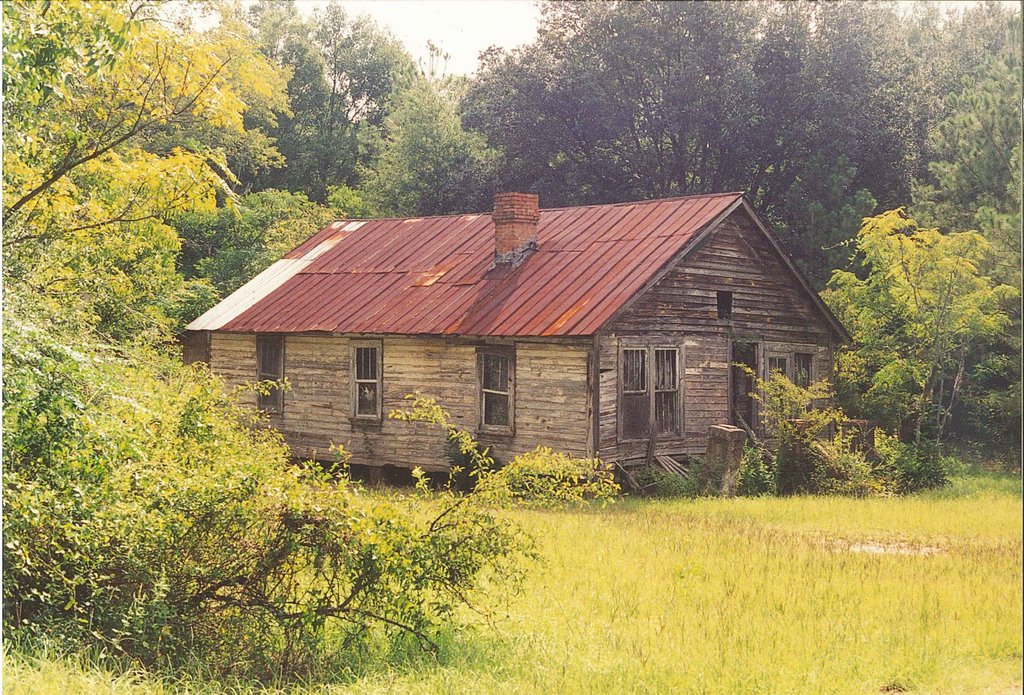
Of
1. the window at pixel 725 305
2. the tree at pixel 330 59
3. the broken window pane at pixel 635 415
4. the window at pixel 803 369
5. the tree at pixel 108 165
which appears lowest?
the broken window pane at pixel 635 415

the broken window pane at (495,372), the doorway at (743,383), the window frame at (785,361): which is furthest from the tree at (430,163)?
the broken window pane at (495,372)

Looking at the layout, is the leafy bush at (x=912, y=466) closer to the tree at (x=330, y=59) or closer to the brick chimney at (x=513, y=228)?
the brick chimney at (x=513, y=228)

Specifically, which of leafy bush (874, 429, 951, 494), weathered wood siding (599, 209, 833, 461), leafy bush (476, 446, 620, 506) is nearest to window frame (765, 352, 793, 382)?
weathered wood siding (599, 209, 833, 461)

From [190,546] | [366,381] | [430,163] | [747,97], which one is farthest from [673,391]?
[430,163]

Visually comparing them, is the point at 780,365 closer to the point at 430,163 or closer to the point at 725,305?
the point at 725,305

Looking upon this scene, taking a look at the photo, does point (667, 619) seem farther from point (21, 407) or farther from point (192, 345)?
point (192, 345)

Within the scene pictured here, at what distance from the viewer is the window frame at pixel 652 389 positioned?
18.6 m

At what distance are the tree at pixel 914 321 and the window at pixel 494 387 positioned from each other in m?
7.62

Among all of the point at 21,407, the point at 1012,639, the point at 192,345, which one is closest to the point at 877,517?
the point at 1012,639

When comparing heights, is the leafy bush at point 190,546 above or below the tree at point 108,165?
below

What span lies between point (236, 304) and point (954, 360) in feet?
48.0

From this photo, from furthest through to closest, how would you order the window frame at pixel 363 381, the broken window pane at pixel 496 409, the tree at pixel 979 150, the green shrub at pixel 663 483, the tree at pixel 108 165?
the tree at pixel 979 150 → the window frame at pixel 363 381 → the broken window pane at pixel 496 409 → the green shrub at pixel 663 483 → the tree at pixel 108 165

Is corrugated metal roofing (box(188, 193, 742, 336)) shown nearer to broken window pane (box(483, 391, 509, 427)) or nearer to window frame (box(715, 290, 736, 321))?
broken window pane (box(483, 391, 509, 427))

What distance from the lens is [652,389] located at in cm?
1922
